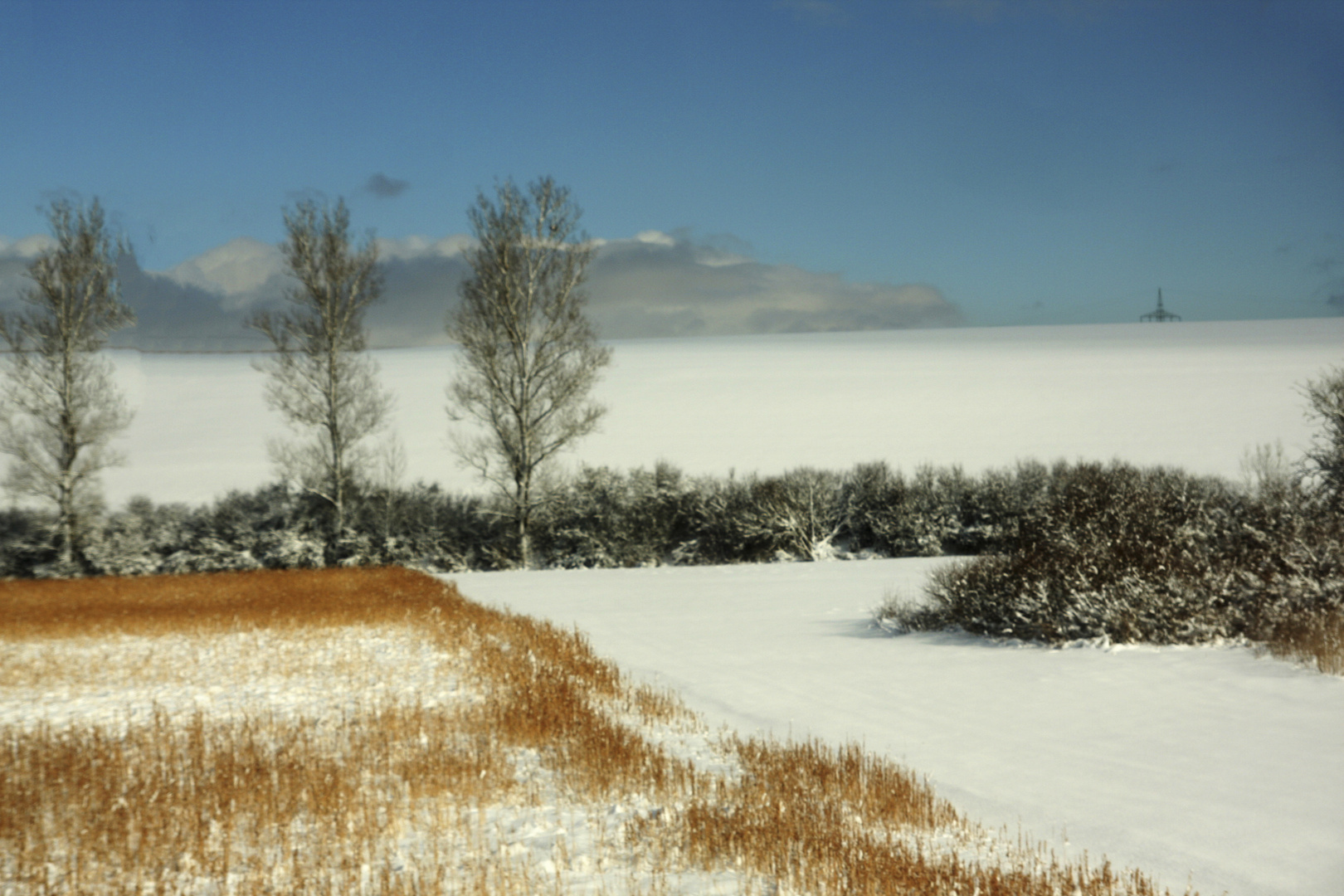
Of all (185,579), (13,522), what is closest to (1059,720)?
(185,579)

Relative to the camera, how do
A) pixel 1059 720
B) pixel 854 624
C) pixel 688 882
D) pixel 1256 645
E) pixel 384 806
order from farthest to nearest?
pixel 854 624
pixel 1256 645
pixel 1059 720
pixel 384 806
pixel 688 882

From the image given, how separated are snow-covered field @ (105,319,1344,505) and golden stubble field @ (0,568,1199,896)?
25.4 m

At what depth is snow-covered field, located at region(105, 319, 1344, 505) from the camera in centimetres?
4056

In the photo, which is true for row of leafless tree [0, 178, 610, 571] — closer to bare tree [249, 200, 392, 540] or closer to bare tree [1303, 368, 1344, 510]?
bare tree [249, 200, 392, 540]

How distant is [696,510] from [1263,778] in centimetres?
2410

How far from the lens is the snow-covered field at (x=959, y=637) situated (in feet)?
22.6

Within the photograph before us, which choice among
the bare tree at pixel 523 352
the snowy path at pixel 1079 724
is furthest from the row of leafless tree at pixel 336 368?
the snowy path at pixel 1079 724

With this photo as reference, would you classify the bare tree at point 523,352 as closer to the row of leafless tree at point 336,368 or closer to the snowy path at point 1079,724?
the row of leafless tree at point 336,368

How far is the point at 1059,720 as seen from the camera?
30.4 ft

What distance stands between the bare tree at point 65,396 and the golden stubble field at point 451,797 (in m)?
18.1

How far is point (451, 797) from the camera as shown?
23.7ft

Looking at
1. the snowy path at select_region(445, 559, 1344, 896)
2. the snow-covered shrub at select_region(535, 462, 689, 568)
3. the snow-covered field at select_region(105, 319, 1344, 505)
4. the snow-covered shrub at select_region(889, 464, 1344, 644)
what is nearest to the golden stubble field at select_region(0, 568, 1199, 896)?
the snowy path at select_region(445, 559, 1344, 896)

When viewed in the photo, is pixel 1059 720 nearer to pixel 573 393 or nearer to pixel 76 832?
pixel 76 832

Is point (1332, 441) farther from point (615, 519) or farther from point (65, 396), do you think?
point (65, 396)
